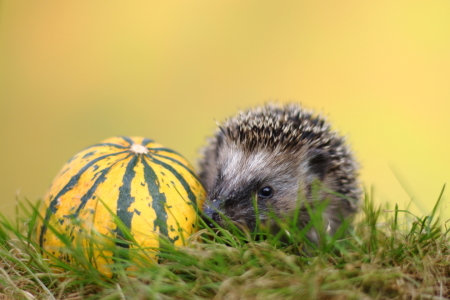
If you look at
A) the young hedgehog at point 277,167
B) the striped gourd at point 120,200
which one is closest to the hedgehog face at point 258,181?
the young hedgehog at point 277,167

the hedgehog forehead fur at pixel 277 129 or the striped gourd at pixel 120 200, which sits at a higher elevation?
the hedgehog forehead fur at pixel 277 129

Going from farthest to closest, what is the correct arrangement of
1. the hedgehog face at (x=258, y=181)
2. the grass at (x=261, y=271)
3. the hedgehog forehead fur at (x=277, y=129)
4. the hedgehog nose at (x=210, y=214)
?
the hedgehog forehead fur at (x=277, y=129) → the hedgehog face at (x=258, y=181) → the hedgehog nose at (x=210, y=214) → the grass at (x=261, y=271)

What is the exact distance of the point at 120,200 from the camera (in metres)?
2.75

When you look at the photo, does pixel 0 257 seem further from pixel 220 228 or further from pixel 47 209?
pixel 220 228

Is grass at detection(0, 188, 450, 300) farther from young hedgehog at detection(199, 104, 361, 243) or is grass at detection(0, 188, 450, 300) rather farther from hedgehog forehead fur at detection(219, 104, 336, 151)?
hedgehog forehead fur at detection(219, 104, 336, 151)

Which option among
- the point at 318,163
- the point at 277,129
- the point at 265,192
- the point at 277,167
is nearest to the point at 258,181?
the point at 265,192

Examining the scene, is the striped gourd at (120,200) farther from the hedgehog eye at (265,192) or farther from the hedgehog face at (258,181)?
the hedgehog eye at (265,192)

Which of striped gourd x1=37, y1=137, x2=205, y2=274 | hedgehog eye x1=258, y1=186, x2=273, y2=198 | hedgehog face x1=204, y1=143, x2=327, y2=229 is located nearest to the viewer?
striped gourd x1=37, y1=137, x2=205, y2=274

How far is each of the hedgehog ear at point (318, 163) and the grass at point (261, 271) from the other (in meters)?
0.87

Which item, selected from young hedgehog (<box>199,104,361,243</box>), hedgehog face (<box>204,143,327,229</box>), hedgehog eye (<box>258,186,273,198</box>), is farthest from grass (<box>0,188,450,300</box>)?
hedgehog eye (<box>258,186,273,198</box>)

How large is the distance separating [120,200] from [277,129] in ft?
4.70

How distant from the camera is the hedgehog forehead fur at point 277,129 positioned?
3.51 m

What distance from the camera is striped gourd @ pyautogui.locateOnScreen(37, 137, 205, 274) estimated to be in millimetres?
2672

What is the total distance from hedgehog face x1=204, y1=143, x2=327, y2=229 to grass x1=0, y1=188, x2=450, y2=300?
28 cm
